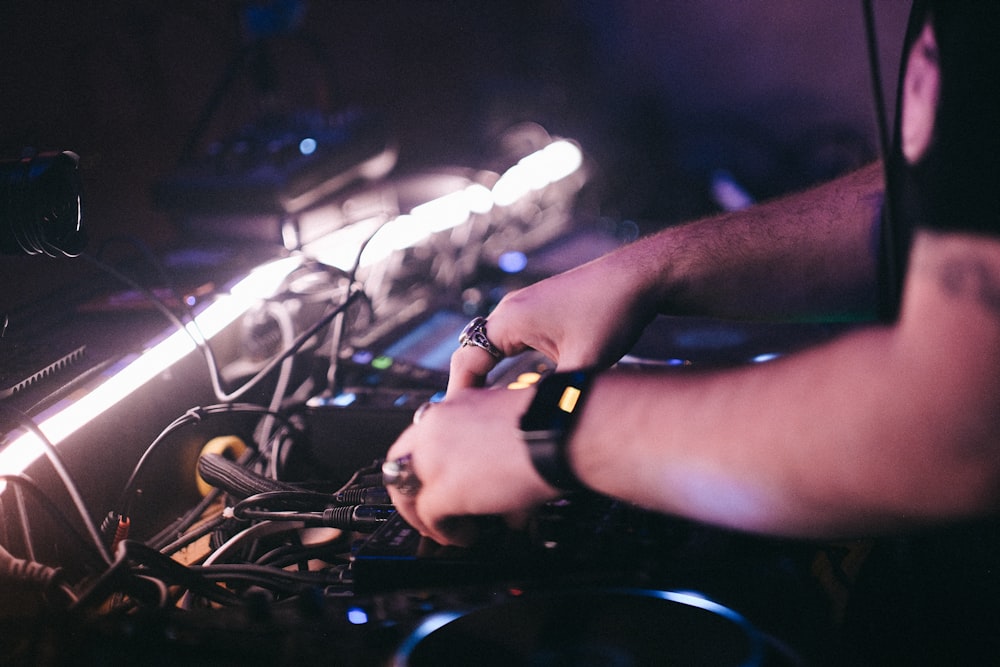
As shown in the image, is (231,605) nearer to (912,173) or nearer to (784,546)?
(784,546)

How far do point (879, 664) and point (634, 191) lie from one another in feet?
6.73

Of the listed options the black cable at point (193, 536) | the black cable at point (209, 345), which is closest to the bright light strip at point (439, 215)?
the black cable at point (209, 345)

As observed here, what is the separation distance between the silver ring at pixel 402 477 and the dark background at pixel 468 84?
0.78 metres

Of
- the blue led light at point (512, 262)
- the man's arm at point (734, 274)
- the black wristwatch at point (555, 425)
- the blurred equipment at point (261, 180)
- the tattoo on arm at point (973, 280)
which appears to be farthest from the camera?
the blue led light at point (512, 262)

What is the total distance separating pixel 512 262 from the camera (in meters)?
1.61

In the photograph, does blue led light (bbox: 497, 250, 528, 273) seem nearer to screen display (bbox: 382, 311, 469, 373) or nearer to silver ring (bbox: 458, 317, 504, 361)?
screen display (bbox: 382, 311, 469, 373)

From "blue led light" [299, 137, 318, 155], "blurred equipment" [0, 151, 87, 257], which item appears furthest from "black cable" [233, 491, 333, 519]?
"blue led light" [299, 137, 318, 155]

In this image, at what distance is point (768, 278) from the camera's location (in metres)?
0.91

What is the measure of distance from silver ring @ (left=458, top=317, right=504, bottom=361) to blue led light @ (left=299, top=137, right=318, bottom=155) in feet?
2.37

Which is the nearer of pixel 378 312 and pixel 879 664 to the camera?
pixel 879 664

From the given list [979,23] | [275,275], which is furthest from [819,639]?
[275,275]

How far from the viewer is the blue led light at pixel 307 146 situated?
1.40 m

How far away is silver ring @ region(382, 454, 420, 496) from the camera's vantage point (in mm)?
636

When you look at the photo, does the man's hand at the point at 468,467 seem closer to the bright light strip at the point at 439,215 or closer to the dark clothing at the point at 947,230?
the dark clothing at the point at 947,230
